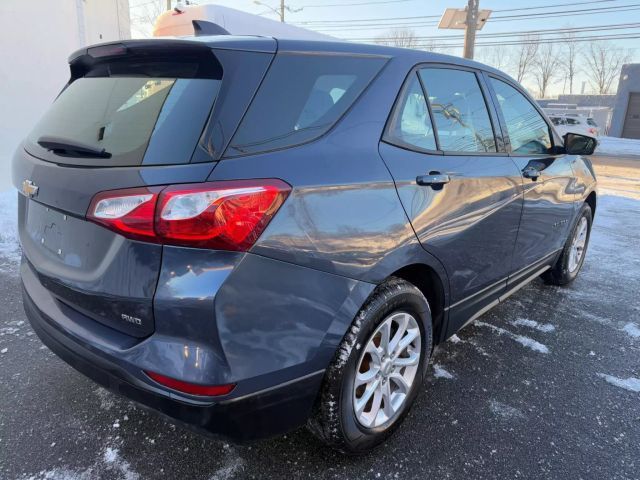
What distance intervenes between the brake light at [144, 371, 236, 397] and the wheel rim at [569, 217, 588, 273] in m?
3.73

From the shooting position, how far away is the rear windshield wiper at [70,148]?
1721 mm

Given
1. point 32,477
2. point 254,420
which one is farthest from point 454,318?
point 32,477

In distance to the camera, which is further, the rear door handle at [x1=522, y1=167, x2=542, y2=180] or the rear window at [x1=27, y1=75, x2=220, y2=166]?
the rear door handle at [x1=522, y1=167, x2=542, y2=180]

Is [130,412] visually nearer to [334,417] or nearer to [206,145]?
[334,417]

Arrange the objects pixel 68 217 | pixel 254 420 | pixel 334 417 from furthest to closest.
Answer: pixel 334 417
pixel 68 217
pixel 254 420

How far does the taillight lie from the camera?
58.1 inches

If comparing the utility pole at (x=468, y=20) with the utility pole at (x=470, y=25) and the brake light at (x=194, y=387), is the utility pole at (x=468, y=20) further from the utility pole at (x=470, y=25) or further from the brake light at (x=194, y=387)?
the brake light at (x=194, y=387)

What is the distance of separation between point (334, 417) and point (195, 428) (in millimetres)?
566

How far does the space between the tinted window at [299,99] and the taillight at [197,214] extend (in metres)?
0.15

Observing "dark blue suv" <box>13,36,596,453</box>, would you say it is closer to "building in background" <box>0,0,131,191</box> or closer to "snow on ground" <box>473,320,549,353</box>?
"snow on ground" <box>473,320,549,353</box>

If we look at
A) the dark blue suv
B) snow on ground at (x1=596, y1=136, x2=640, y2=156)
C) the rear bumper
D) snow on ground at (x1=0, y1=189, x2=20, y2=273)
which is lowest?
snow on ground at (x1=596, y1=136, x2=640, y2=156)

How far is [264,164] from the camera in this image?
5.22 feet

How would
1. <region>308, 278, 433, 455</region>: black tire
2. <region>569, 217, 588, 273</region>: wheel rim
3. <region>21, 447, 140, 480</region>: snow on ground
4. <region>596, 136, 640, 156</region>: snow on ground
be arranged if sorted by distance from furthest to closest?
<region>596, 136, 640, 156</region>: snow on ground → <region>569, 217, 588, 273</region>: wheel rim → <region>21, 447, 140, 480</region>: snow on ground → <region>308, 278, 433, 455</region>: black tire

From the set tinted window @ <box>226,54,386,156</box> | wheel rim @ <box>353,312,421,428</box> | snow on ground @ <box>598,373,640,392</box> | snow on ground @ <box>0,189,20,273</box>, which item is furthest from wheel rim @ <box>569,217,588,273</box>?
snow on ground @ <box>0,189,20,273</box>
